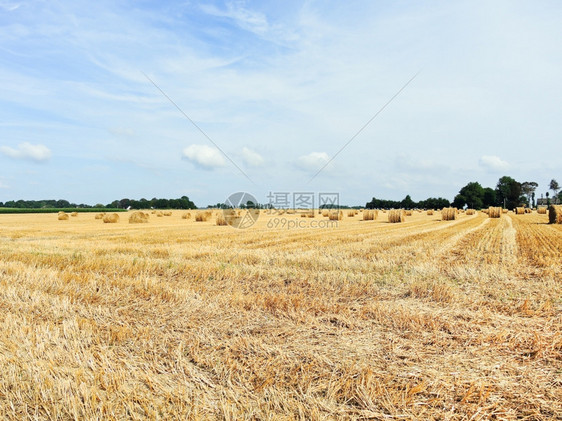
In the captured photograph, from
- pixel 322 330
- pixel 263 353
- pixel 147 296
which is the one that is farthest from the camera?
pixel 147 296

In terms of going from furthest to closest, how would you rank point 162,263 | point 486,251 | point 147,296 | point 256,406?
point 486,251
point 162,263
point 147,296
point 256,406

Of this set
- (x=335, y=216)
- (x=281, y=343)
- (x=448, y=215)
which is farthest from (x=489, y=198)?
(x=281, y=343)

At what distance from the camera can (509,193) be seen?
131m

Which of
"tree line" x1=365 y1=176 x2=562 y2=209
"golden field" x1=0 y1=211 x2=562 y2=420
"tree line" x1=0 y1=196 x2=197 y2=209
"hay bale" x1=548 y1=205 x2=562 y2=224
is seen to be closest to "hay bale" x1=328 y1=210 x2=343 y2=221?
"hay bale" x1=548 y1=205 x2=562 y2=224

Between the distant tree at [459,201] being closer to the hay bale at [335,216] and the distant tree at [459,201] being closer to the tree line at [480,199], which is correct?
the tree line at [480,199]

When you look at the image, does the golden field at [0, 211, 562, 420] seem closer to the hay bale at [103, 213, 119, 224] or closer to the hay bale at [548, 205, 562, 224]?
the hay bale at [103, 213, 119, 224]

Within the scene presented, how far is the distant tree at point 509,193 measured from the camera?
129m

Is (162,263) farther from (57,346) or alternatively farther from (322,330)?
(322,330)

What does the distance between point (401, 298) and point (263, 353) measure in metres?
3.23

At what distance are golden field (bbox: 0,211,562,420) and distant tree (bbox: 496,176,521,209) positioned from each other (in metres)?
144

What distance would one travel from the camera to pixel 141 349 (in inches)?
151

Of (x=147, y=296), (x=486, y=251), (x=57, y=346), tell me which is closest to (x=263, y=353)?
(x=57, y=346)

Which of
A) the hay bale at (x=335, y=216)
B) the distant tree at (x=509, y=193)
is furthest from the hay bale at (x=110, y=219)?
the distant tree at (x=509, y=193)

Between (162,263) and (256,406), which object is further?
(162,263)
